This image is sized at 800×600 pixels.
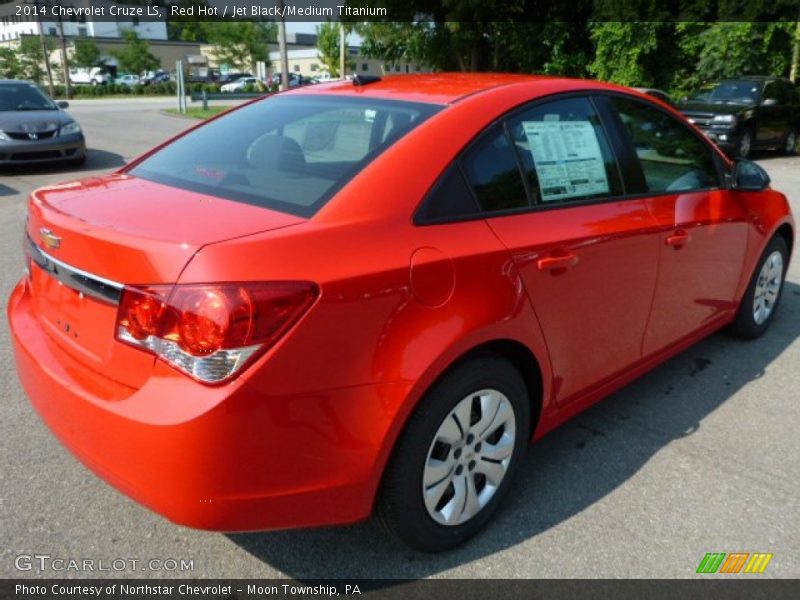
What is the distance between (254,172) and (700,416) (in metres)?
2.54

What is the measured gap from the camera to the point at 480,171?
8.13ft

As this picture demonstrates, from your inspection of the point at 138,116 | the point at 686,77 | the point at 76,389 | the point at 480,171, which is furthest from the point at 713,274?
the point at 138,116

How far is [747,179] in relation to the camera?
12.7 feet

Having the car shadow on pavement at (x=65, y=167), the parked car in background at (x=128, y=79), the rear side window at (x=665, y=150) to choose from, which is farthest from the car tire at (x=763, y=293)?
the parked car in background at (x=128, y=79)

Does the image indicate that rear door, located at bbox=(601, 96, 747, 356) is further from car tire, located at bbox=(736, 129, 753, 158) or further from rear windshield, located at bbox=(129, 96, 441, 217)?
car tire, located at bbox=(736, 129, 753, 158)

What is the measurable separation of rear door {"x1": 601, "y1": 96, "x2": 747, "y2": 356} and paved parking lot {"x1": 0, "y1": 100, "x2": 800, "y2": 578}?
0.45m

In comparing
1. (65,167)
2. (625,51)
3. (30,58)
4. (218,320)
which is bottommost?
(65,167)

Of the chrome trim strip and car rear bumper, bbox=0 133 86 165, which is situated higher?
the chrome trim strip

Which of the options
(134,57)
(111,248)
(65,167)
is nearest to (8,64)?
(134,57)

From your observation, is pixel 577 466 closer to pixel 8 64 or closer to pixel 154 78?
pixel 8 64

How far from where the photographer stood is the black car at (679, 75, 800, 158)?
46.5ft

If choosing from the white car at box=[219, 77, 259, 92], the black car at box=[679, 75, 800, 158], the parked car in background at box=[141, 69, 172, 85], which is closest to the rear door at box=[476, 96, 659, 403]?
the black car at box=[679, 75, 800, 158]

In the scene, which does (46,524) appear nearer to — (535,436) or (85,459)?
(85,459)

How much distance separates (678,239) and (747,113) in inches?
518
